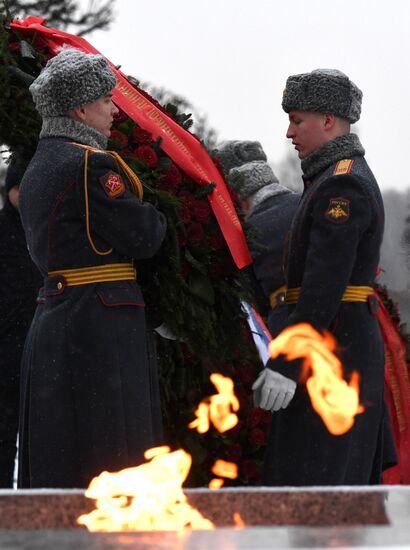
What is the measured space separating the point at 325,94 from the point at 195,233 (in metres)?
0.80

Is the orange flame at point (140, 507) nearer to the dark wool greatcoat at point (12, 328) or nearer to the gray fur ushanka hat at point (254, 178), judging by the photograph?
the dark wool greatcoat at point (12, 328)

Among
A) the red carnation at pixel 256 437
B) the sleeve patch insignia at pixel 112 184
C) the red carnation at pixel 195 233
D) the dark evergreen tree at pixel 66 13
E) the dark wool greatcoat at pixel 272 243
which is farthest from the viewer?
the dark evergreen tree at pixel 66 13

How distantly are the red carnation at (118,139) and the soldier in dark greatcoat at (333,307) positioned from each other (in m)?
0.79

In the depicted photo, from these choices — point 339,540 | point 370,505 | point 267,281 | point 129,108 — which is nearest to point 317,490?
point 370,505

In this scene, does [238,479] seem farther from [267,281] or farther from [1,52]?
[1,52]

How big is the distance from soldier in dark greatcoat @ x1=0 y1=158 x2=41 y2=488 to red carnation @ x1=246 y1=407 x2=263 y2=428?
49.4 inches

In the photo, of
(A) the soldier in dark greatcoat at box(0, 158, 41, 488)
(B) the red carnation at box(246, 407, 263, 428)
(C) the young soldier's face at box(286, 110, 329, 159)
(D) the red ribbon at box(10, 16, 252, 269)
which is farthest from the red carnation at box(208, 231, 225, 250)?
(A) the soldier in dark greatcoat at box(0, 158, 41, 488)

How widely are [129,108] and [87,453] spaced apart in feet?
5.18

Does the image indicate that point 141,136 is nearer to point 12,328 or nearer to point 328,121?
point 328,121

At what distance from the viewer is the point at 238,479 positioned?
18.0 feet

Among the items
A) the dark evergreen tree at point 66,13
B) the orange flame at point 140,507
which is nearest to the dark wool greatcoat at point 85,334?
the orange flame at point 140,507

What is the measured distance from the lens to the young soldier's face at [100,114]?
430 cm

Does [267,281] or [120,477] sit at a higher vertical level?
[267,281]

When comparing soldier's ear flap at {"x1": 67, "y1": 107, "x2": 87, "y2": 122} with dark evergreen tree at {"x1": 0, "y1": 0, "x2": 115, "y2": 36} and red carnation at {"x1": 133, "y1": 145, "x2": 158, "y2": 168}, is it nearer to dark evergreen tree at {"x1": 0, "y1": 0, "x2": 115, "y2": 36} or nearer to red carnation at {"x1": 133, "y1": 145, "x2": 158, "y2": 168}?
red carnation at {"x1": 133, "y1": 145, "x2": 158, "y2": 168}
